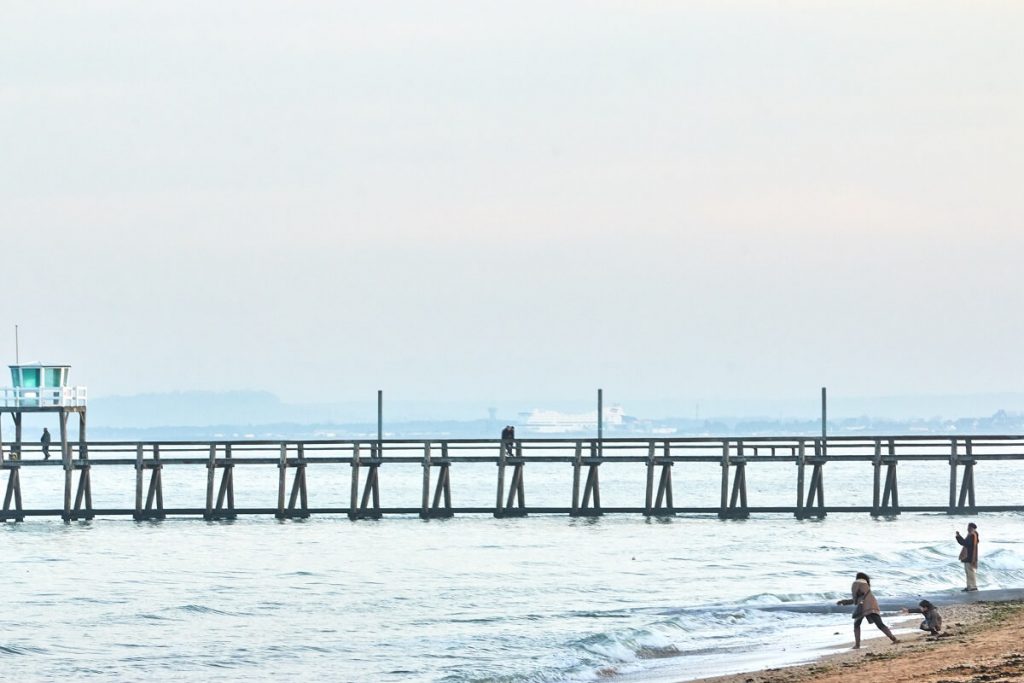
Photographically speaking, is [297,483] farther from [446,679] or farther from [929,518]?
[446,679]

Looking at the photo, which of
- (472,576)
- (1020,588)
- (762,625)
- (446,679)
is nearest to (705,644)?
(762,625)

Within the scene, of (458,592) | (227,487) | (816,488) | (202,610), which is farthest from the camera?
(227,487)

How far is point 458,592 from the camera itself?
31859mm

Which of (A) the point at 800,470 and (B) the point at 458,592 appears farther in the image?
(A) the point at 800,470

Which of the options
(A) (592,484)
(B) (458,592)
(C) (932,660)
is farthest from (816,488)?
(C) (932,660)

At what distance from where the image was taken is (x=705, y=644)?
904 inches

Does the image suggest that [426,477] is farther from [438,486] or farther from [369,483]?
[369,483]

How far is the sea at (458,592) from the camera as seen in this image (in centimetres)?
2275

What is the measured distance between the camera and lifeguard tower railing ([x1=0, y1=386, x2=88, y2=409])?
47.2 m

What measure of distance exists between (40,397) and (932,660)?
3611 centimetres

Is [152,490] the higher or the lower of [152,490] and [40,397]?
the lower

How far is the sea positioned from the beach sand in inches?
38.6

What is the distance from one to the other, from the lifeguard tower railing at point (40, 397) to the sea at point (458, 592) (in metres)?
3.90

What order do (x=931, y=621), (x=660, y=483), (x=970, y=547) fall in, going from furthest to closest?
(x=660, y=483) < (x=970, y=547) < (x=931, y=621)
